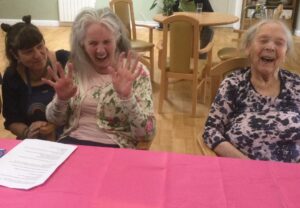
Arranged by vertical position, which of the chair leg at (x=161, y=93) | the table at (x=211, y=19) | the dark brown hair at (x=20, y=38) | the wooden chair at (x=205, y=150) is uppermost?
the dark brown hair at (x=20, y=38)

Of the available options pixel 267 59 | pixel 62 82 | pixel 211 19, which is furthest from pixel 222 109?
pixel 211 19

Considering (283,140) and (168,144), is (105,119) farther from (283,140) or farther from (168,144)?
(168,144)

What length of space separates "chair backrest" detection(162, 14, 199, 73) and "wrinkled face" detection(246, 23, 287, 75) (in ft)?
4.69

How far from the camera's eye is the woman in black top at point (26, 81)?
1680 millimetres

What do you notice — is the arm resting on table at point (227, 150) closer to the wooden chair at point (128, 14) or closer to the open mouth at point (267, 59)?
the open mouth at point (267, 59)

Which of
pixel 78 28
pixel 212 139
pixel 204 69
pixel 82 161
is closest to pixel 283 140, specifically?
pixel 212 139

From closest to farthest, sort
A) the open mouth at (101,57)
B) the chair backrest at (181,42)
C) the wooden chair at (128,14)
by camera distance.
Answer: the open mouth at (101,57) < the chair backrest at (181,42) < the wooden chair at (128,14)

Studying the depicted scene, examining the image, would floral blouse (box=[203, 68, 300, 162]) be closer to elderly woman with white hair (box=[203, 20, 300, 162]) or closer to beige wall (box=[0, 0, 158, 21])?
elderly woman with white hair (box=[203, 20, 300, 162])

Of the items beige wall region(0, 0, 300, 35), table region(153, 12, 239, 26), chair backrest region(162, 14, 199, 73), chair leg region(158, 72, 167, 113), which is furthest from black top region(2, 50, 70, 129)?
beige wall region(0, 0, 300, 35)

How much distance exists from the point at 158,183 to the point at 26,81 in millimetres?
993

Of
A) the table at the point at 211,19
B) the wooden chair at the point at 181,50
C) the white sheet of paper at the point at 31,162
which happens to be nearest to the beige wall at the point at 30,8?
the table at the point at 211,19

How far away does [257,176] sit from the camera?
3.67 feet

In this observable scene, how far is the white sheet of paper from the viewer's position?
41.9 inches

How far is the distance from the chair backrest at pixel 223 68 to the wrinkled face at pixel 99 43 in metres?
0.51
